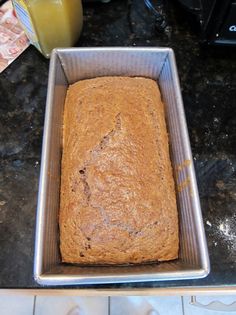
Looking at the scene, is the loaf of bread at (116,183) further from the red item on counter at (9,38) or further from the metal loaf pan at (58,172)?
the red item on counter at (9,38)

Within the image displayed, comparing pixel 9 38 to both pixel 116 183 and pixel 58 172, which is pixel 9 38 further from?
pixel 116 183

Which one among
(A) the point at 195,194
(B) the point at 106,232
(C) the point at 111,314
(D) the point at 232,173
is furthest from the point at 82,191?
(C) the point at 111,314

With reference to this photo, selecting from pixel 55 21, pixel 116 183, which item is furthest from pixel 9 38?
pixel 116 183

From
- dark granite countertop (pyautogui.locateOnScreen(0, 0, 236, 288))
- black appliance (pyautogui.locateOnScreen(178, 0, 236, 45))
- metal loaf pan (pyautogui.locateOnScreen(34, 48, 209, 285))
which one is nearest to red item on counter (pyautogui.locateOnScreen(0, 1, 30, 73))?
dark granite countertop (pyautogui.locateOnScreen(0, 0, 236, 288))

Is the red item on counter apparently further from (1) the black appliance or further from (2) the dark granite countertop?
(1) the black appliance

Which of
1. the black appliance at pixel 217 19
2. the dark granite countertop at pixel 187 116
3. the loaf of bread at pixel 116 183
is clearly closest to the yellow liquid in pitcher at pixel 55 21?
the dark granite countertop at pixel 187 116
